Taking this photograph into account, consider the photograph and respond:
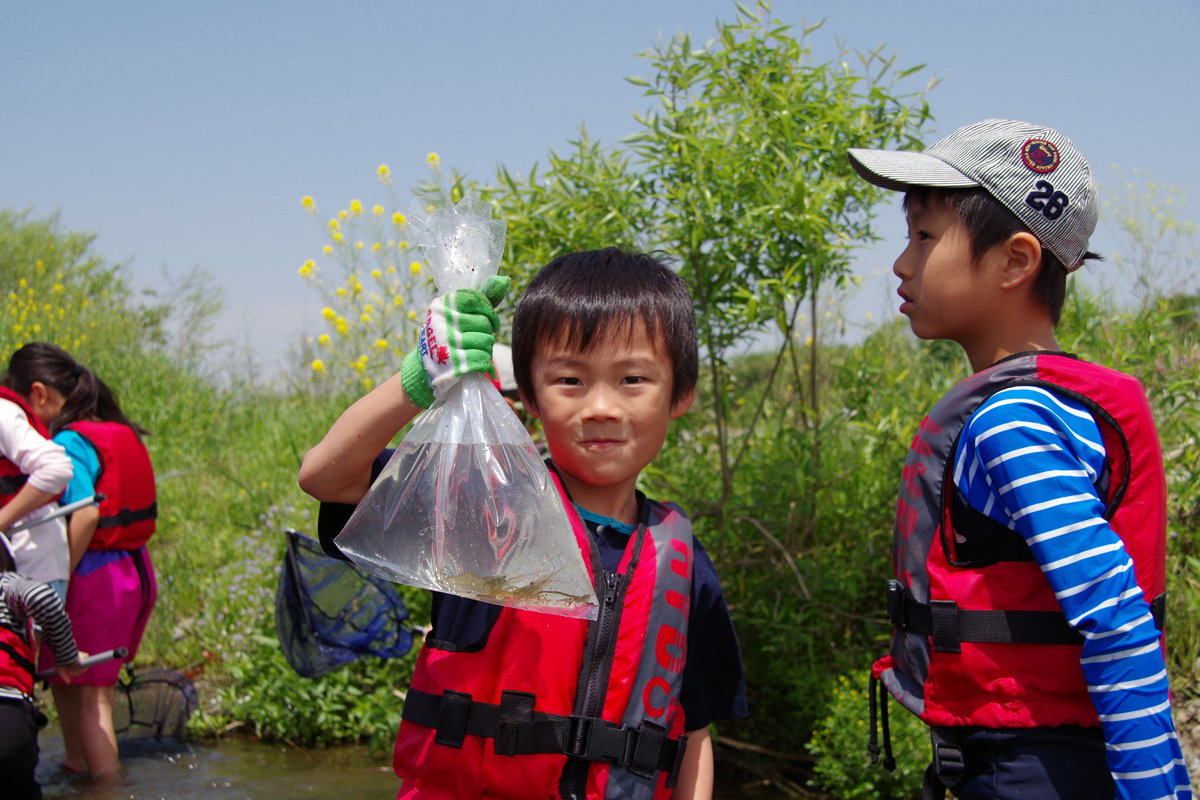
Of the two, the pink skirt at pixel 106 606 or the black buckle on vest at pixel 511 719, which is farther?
the pink skirt at pixel 106 606

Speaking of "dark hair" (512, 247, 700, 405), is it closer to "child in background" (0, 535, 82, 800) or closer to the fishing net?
"child in background" (0, 535, 82, 800)

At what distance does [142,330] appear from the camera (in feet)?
35.4

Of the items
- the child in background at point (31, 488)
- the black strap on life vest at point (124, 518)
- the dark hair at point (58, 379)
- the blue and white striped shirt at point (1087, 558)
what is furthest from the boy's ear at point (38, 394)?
the blue and white striped shirt at point (1087, 558)

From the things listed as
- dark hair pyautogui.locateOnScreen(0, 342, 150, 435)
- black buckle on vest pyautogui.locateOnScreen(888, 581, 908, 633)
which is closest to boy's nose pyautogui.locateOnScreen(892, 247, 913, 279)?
black buckle on vest pyautogui.locateOnScreen(888, 581, 908, 633)

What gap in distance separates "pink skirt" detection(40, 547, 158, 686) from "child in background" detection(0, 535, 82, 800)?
4.16ft

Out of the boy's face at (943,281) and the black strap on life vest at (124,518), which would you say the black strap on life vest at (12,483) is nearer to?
the black strap on life vest at (124,518)

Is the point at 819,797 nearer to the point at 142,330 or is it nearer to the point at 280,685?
the point at 280,685

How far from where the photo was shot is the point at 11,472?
14.1 feet

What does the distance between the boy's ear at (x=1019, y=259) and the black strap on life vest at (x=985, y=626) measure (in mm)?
645

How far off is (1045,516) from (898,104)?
2.61m

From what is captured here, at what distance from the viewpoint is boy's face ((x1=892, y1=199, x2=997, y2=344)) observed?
178cm

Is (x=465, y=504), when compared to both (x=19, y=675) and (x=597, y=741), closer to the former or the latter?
(x=597, y=741)

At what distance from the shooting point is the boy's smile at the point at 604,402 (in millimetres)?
1700

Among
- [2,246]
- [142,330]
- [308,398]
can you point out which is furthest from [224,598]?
[2,246]
